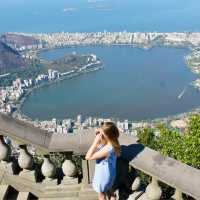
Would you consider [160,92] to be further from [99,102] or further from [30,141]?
[30,141]

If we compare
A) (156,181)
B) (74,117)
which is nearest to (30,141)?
(156,181)

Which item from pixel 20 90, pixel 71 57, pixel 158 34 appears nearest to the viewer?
pixel 20 90

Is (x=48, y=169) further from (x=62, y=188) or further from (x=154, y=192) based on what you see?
(x=154, y=192)

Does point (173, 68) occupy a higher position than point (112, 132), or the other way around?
point (112, 132)

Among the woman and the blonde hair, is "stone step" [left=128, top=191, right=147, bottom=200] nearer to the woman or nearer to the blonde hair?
the woman

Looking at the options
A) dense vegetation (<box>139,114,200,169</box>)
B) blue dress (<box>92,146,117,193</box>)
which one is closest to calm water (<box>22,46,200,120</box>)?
dense vegetation (<box>139,114,200,169</box>)

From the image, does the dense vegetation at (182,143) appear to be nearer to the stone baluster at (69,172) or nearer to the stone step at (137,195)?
the stone baluster at (69,172)

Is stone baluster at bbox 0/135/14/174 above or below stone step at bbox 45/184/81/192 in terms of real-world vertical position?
above
